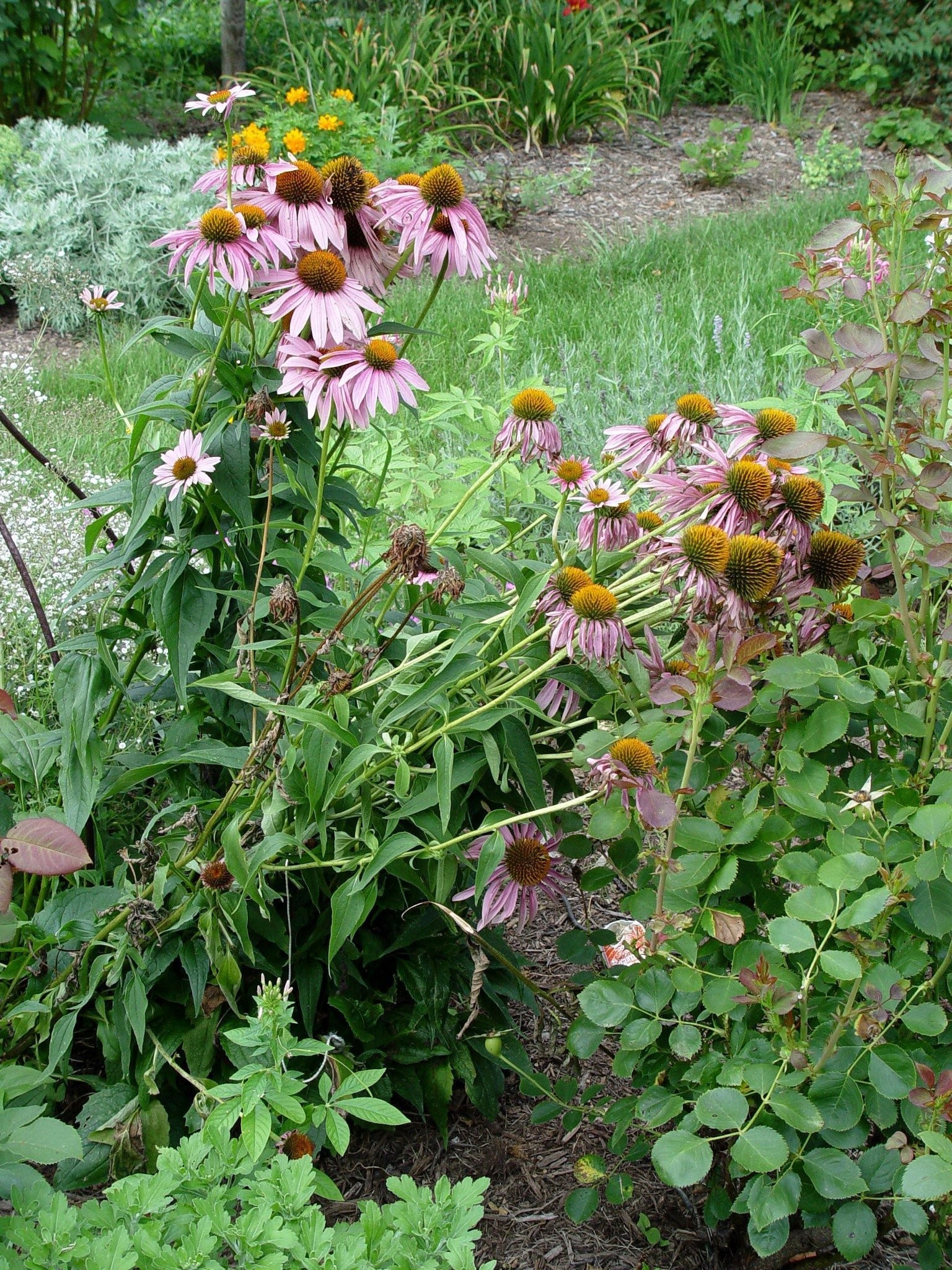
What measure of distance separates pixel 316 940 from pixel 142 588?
1.82ft

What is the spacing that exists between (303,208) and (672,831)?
889 millimetres

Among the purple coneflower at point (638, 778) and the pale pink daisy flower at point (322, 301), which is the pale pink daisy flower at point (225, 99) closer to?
the pale pink daisy flower at point (322, 301)

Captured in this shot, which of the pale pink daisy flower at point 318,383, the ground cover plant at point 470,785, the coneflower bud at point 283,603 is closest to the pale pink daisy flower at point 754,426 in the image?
the ground cover plant at point 470,785

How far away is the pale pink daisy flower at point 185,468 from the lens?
150 centimetres

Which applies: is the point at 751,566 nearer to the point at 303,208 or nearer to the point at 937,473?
the point at 937,473

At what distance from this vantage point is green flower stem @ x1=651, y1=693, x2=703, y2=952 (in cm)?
128

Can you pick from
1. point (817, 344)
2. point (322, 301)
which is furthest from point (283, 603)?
point (817, 344)

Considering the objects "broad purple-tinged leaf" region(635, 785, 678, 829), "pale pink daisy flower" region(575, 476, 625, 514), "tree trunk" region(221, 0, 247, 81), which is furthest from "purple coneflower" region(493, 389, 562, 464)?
"tree trunk" region(221, 0, 247, 81)

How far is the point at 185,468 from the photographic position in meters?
1.52

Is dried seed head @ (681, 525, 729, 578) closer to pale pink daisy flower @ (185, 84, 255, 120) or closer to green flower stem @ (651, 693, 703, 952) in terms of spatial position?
green flower stem @ (651, 693, 703, 952)

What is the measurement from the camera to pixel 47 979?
1712 mm

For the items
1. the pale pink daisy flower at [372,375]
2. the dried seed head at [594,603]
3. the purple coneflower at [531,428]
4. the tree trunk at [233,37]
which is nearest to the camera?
the dried seed head at [594,603]

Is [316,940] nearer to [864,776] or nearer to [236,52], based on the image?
[864,776]

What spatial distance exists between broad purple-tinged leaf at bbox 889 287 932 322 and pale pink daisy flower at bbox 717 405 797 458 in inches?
6.9
